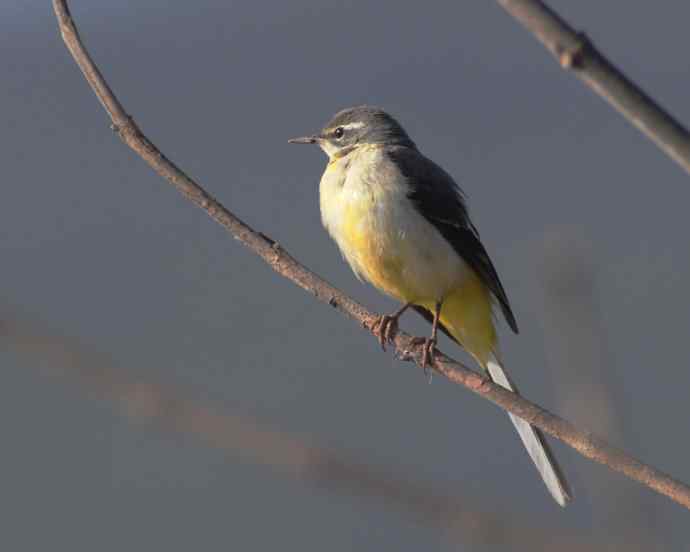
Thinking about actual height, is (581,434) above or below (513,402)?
below

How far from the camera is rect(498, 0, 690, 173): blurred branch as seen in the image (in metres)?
0.79

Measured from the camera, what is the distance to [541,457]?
325 centimetres

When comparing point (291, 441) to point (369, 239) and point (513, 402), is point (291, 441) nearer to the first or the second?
point (513, 402)

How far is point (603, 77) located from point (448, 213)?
323 centimetres

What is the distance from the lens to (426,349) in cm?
319

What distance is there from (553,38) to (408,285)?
3.03 m

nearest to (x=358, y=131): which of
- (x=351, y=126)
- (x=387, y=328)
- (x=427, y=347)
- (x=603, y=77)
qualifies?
(x=351, y=126)

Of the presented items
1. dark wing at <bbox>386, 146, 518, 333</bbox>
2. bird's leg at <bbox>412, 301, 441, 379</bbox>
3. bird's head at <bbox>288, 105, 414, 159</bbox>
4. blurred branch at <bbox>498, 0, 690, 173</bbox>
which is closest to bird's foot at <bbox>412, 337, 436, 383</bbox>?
bird's leg at <bbox>412, 301, 441, 379</bbox>

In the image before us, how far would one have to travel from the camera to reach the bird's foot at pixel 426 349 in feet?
9.49

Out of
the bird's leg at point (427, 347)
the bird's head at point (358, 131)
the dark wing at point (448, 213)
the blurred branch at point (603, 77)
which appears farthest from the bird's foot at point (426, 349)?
the blurred branch at point (603, 77)

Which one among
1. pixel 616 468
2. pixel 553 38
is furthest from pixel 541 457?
pixel 553 38

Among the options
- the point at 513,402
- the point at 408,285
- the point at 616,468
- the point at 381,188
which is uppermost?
the point at 381,188

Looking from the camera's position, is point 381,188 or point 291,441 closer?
point 291,441

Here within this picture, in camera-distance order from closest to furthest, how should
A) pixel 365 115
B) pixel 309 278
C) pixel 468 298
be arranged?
pixel 309 278, pixel 468 298, pixel 365 115
